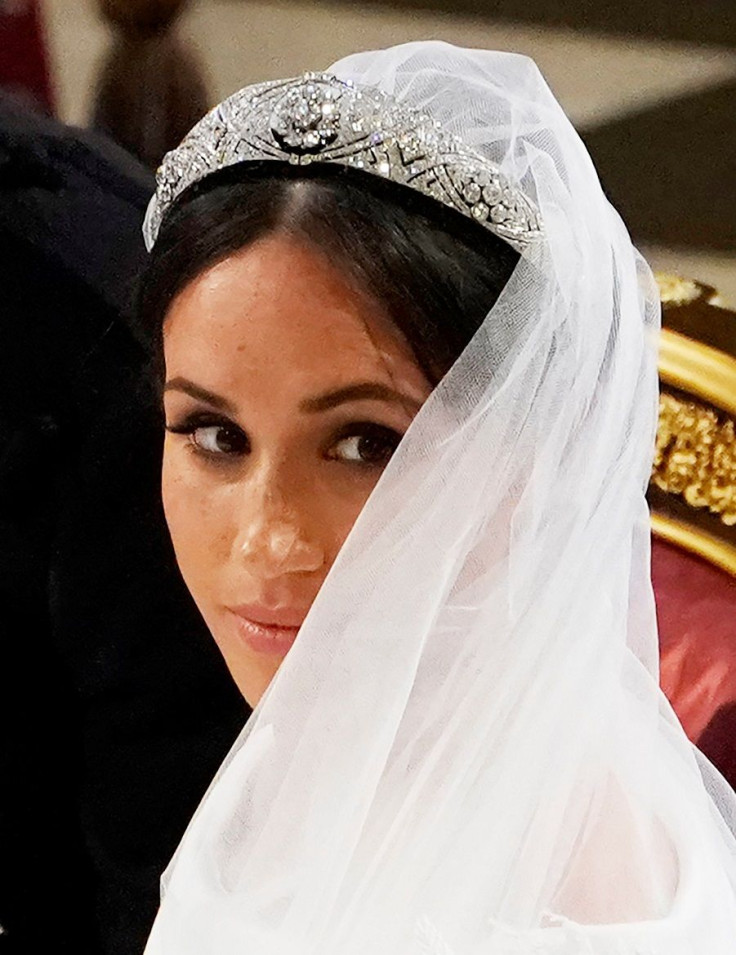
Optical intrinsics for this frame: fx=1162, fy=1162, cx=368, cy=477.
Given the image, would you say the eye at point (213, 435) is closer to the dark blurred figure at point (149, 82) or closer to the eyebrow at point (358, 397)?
the eyebrow at point (358, 397)

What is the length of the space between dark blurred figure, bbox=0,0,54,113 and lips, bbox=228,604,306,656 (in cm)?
51

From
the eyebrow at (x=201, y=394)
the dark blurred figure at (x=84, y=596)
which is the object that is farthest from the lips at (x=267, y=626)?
the dark blurred figure at (x=84, y=596)

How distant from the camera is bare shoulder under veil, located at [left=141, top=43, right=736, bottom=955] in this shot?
1.74ft

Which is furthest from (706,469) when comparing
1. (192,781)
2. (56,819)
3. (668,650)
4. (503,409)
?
(56,819)

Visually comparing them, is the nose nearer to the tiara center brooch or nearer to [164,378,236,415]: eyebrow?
[164,378,236,415]: eyebrow

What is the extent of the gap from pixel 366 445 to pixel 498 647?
0.11 m

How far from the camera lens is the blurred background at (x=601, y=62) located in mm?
773

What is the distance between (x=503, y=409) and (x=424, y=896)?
23cm

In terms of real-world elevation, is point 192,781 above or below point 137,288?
Result: below

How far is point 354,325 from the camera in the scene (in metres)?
0.53

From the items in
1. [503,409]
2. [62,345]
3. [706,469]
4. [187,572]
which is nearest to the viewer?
[503,409]

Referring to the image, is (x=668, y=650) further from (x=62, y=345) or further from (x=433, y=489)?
(x=62, y=345)

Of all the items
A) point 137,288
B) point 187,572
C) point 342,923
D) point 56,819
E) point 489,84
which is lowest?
point 56,819

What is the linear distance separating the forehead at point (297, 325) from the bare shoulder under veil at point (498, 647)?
3cm
